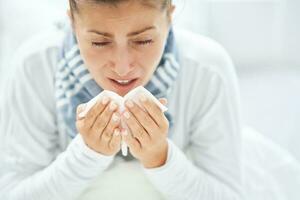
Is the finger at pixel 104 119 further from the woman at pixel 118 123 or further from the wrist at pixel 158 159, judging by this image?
the wrist at pixel 158 159

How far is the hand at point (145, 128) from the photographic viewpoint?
773mm

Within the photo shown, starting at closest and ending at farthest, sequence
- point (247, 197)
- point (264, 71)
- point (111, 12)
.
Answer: point (111, 12) < point (247, 197) < point (264, 71)

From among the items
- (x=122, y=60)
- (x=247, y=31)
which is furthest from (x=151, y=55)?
(x=247, y=31)

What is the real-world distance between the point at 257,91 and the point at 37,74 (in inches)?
24.3

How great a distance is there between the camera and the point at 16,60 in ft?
3.23

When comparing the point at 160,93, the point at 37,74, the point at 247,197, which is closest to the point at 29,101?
the point at 37,74

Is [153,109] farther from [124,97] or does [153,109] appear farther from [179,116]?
[179,116]

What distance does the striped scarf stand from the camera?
92 centimetres

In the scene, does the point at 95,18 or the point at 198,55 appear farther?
the point at 198,55

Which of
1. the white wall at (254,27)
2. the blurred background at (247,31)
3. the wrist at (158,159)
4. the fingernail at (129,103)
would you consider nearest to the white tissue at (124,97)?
the fingernail at (129,103)

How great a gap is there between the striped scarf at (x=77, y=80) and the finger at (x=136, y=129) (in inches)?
5.3

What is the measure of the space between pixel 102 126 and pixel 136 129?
0.16 feet

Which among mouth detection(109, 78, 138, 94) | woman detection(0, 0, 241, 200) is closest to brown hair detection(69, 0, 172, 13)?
woman detection(0, 0, 241, 200)

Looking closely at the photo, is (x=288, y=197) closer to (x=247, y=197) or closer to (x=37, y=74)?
(x=247, y=197)
